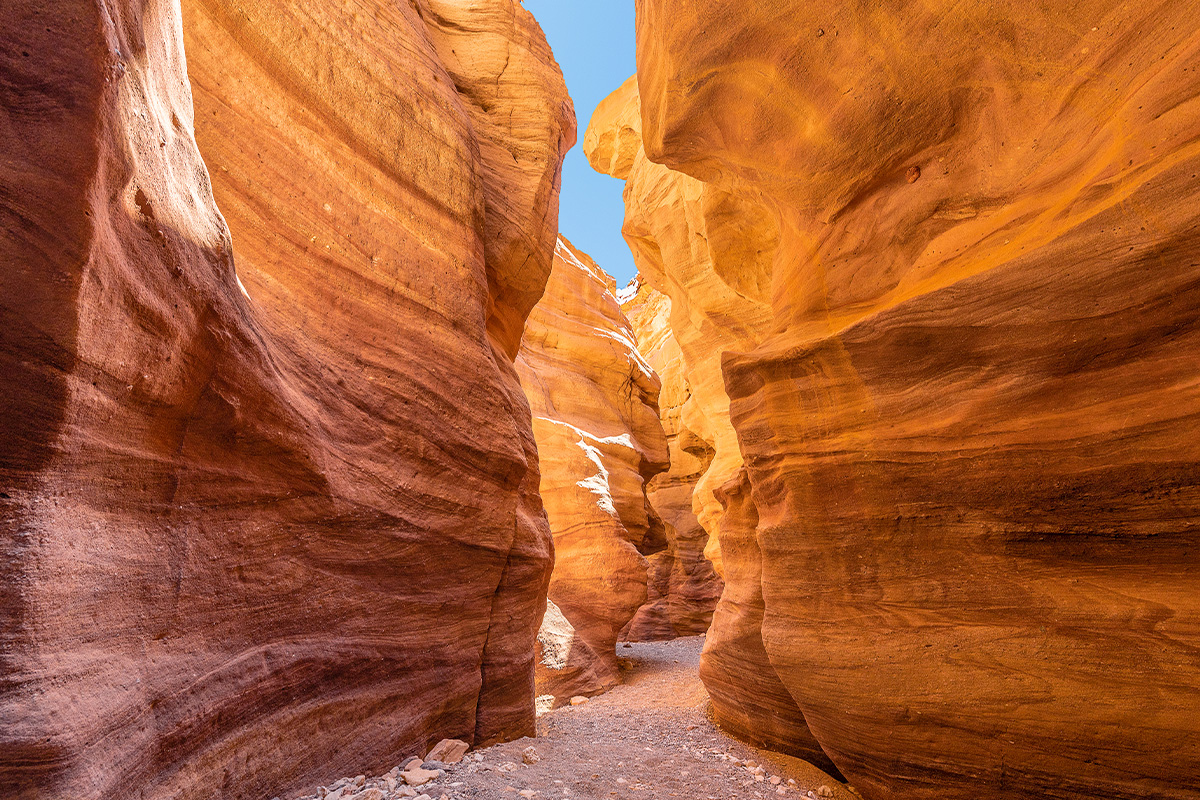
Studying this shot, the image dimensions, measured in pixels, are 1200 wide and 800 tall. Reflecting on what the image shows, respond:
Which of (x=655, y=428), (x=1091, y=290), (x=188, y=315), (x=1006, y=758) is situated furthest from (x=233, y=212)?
(x=655, y=428)

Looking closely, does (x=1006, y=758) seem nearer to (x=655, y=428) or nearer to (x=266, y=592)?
(x=266, y=592)

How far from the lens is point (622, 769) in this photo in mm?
4582

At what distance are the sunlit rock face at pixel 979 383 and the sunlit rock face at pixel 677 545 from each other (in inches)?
442

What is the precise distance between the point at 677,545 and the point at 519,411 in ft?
49.5

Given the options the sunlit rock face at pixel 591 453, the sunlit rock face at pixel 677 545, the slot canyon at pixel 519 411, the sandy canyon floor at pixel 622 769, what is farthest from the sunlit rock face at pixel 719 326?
the sunlit rock face at pixel 591 453

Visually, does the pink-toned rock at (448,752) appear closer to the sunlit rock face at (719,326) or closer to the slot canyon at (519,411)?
the slot canyon at (519,411)

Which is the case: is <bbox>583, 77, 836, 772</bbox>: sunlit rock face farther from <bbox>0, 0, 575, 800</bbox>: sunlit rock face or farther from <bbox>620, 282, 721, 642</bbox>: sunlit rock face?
<bbox>0, 0, 575, 800</bbox>: sunlit rock face

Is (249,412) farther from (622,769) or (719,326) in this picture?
(719,326)

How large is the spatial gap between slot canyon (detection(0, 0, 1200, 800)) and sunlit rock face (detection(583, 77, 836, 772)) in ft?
0.40

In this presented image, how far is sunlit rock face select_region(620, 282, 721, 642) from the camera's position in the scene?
1819 centimetres

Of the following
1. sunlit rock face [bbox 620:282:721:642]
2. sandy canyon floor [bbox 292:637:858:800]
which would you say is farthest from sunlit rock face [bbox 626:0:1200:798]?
sunlit rock face [bbox 620:282:721:642]

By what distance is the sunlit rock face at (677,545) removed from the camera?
18188mm

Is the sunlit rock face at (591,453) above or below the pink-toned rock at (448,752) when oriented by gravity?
above

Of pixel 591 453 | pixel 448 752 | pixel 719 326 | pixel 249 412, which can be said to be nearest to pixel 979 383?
pixel 249 412
